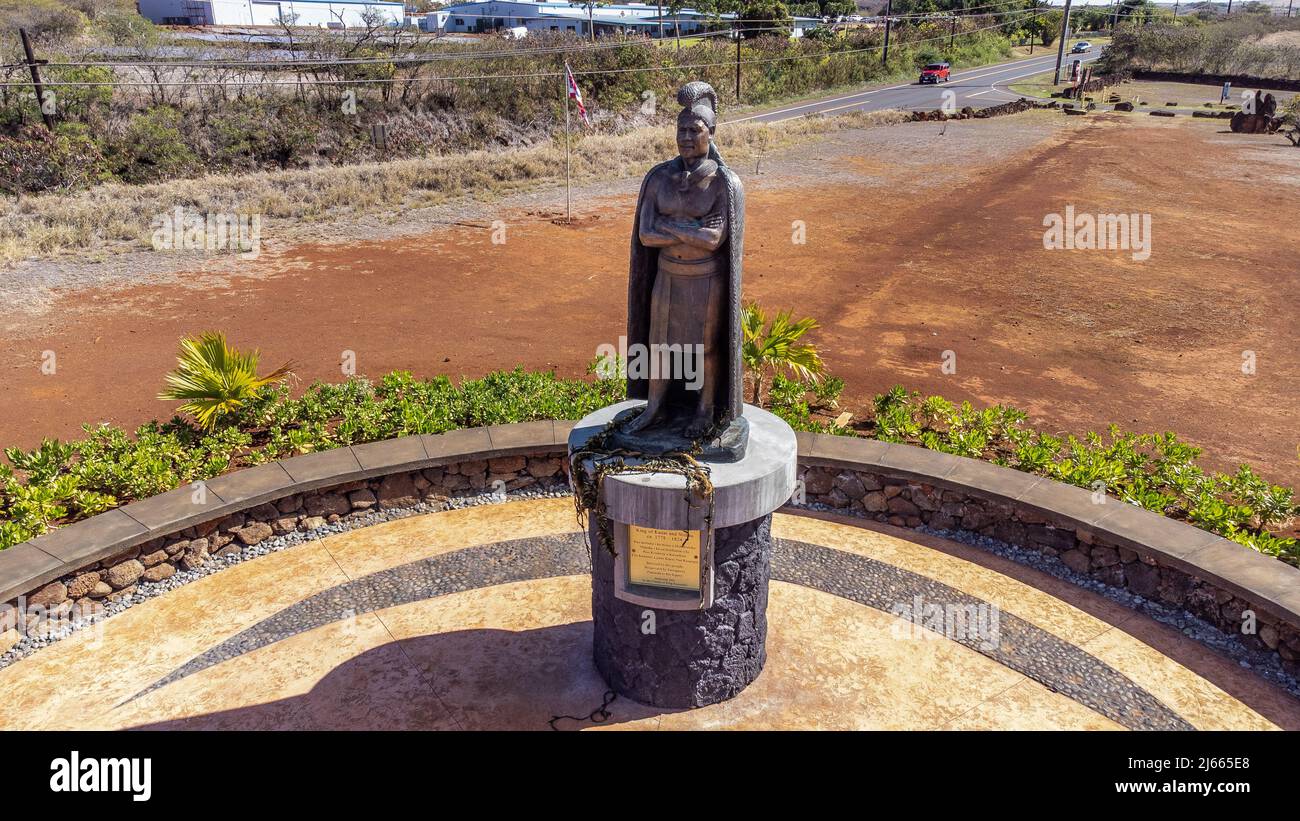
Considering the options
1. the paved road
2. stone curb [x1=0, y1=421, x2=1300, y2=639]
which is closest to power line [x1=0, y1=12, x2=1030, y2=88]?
the paved road

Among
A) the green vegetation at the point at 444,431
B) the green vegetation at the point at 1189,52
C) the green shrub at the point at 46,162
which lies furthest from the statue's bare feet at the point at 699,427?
the green vegetation at the point at 1189,52

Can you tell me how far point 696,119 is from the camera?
5.37 metres

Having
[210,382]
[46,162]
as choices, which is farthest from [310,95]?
[210,382]

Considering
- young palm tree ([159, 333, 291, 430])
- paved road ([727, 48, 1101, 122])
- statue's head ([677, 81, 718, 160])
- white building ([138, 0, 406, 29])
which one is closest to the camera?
statue's head ([677, 81, 718, 160])

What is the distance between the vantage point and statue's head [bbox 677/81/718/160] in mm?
5375

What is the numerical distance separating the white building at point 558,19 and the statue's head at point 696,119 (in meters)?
65.0

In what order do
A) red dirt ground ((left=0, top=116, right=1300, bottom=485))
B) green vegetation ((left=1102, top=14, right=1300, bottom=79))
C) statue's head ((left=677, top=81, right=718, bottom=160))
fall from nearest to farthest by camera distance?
statue's head ((left=677, top=81, right=718, bottom=160)) → red dirt ground ((left=0, top=116, right=1300, bottom=485)) → green vegetation ((left=1102, top=14, right=1300, bottom=79))

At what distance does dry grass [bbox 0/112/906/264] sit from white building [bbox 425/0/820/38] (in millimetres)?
41531

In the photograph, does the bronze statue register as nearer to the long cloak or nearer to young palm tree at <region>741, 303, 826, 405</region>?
the long cloak

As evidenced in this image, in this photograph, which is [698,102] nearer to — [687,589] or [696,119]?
[696,119]

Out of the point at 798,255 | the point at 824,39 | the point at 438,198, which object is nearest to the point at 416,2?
the point at 824,39

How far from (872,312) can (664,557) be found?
34.1 feet

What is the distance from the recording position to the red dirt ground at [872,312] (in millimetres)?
11531

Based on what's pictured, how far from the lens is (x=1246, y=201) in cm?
2378
